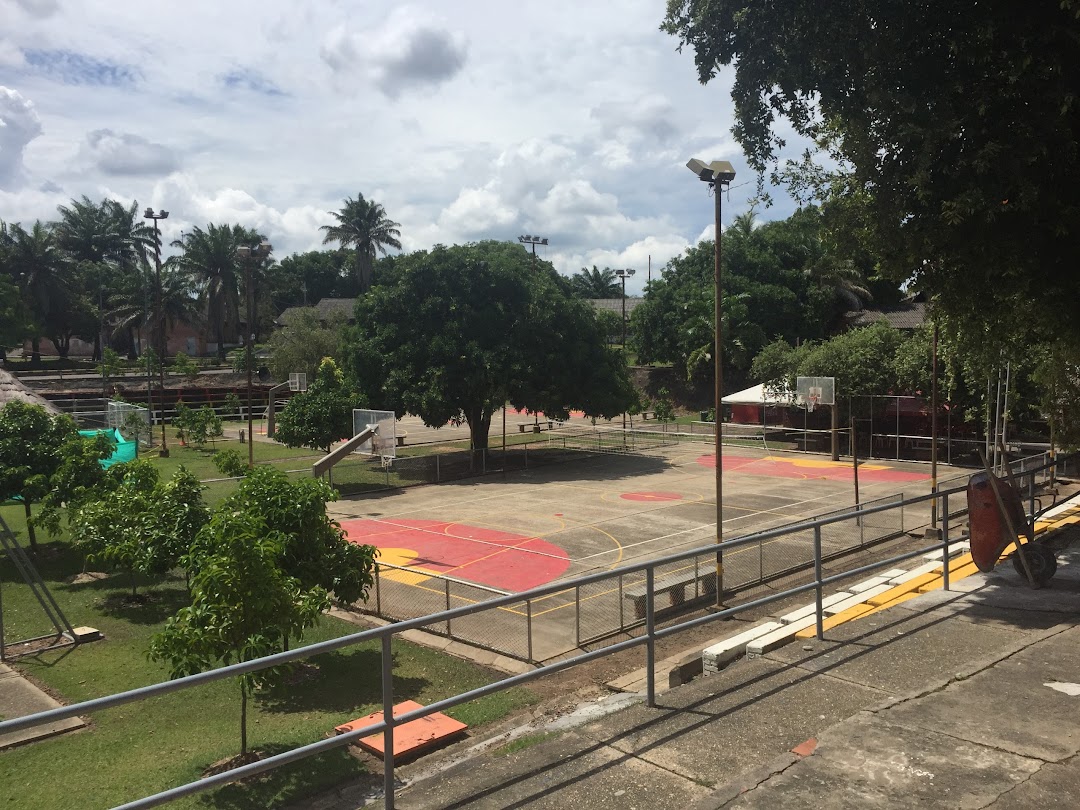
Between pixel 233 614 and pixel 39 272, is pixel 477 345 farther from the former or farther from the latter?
pixel 39 272

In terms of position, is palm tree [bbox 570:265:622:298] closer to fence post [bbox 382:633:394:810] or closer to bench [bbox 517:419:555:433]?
bench [bbox 517:419:555:433]

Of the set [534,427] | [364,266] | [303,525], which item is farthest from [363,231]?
[303,525]

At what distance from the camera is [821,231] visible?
42.3ft

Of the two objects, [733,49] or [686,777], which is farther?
[733,49]

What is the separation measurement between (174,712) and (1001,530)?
10887 mm

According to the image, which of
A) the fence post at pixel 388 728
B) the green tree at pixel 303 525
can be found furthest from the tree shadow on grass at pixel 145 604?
the fence post at pixel 388 728

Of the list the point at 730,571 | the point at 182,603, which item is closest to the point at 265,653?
the point at 182,603

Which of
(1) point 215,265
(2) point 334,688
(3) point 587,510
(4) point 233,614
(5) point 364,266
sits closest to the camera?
(4) point 233,614

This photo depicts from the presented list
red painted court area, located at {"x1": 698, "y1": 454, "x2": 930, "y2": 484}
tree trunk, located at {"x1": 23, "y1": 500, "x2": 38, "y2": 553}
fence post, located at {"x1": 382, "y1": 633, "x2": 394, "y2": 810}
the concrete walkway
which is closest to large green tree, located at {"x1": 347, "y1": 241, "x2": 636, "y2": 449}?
red painted court area, located at {"x1": 698, "y1": 454, "x2": 930, "y2": 484}

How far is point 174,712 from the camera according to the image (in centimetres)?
1161

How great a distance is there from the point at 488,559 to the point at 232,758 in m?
12.2

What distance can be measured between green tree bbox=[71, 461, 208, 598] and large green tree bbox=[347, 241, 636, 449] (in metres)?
19.0

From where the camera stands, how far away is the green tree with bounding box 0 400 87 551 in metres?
20.1

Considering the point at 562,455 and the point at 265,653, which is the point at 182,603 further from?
the point at 562,455
